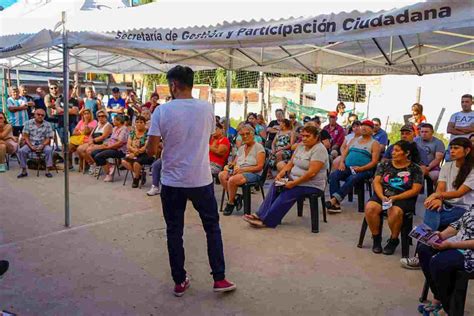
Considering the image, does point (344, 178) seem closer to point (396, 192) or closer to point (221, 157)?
point (221, 157)

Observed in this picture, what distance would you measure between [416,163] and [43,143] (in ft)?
22.1

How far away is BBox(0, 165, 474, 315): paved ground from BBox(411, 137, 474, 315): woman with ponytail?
1.26 ft

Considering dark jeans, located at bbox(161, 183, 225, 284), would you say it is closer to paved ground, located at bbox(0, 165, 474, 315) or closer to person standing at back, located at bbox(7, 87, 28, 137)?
paved ground, located at bbox(0, 165, 474, 315)

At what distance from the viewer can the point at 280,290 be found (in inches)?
138

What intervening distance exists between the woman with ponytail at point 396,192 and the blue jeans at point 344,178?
149cm

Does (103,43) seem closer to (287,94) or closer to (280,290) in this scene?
(280,290)

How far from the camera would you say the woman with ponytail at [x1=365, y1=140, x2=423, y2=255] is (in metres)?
4.23

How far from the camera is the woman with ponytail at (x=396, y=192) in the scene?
13.9 feet

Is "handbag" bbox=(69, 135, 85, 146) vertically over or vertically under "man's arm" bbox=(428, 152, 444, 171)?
under

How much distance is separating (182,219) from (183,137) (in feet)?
2.06

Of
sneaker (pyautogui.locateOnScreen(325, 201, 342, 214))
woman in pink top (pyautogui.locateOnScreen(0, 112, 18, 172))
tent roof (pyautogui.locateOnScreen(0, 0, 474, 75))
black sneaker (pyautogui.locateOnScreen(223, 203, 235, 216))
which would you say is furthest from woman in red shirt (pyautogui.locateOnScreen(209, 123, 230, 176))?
woman in pink top (pyautogui.locateOnScreen(0, 112, 18, 172))

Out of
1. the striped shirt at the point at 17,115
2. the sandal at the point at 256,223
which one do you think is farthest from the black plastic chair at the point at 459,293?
the striped shirt at the point at 17,115

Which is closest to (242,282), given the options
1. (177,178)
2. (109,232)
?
(177,178)

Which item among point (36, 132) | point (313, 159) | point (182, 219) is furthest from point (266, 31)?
point (36, 132)
